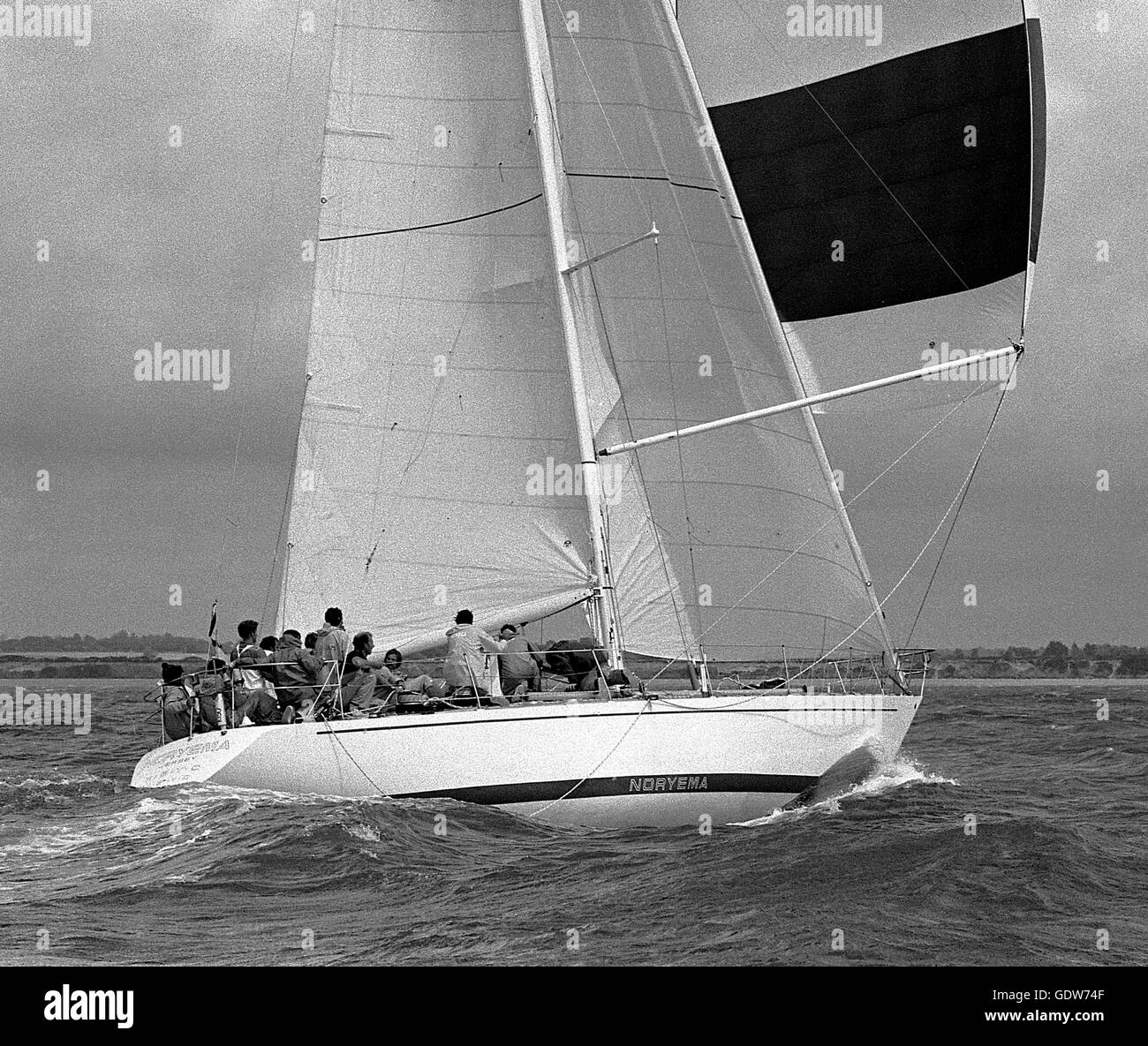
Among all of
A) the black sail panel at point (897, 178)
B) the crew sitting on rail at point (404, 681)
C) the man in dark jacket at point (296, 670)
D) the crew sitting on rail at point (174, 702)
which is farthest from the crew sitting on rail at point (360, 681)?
the black sail panel at point (897, 178)

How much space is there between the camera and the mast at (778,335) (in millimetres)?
15523

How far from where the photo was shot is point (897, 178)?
16.6m

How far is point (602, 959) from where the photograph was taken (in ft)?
27.8

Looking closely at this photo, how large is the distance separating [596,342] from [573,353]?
88 cm

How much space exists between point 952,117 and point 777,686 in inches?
266

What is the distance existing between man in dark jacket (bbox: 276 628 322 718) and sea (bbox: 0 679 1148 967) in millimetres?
1221

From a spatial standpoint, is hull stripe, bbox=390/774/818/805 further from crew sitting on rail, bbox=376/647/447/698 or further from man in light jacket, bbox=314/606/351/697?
man in light jacket, bbox=314/606/351/697

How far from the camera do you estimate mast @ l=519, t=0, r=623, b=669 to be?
14297 mm

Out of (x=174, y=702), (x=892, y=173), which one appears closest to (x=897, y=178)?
(x=892, y=173)

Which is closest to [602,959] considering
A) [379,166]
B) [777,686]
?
[777,686]

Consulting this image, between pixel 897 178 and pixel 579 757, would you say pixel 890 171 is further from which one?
pixel 579 757

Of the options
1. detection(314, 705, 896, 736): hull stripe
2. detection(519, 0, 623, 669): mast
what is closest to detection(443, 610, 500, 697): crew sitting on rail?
detection(314, 705, 896, 736): hull stripe

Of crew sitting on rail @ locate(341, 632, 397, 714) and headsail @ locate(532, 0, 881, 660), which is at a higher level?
headsail @ locate(532, 0, 881, 660)

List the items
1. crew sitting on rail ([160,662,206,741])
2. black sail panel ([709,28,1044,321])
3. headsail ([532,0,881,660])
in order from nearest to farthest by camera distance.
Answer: headsail ([532,0,881,660])
crew sitting on rail ([160,662,206,741])
black sail panel ([709,28,1044,321])
